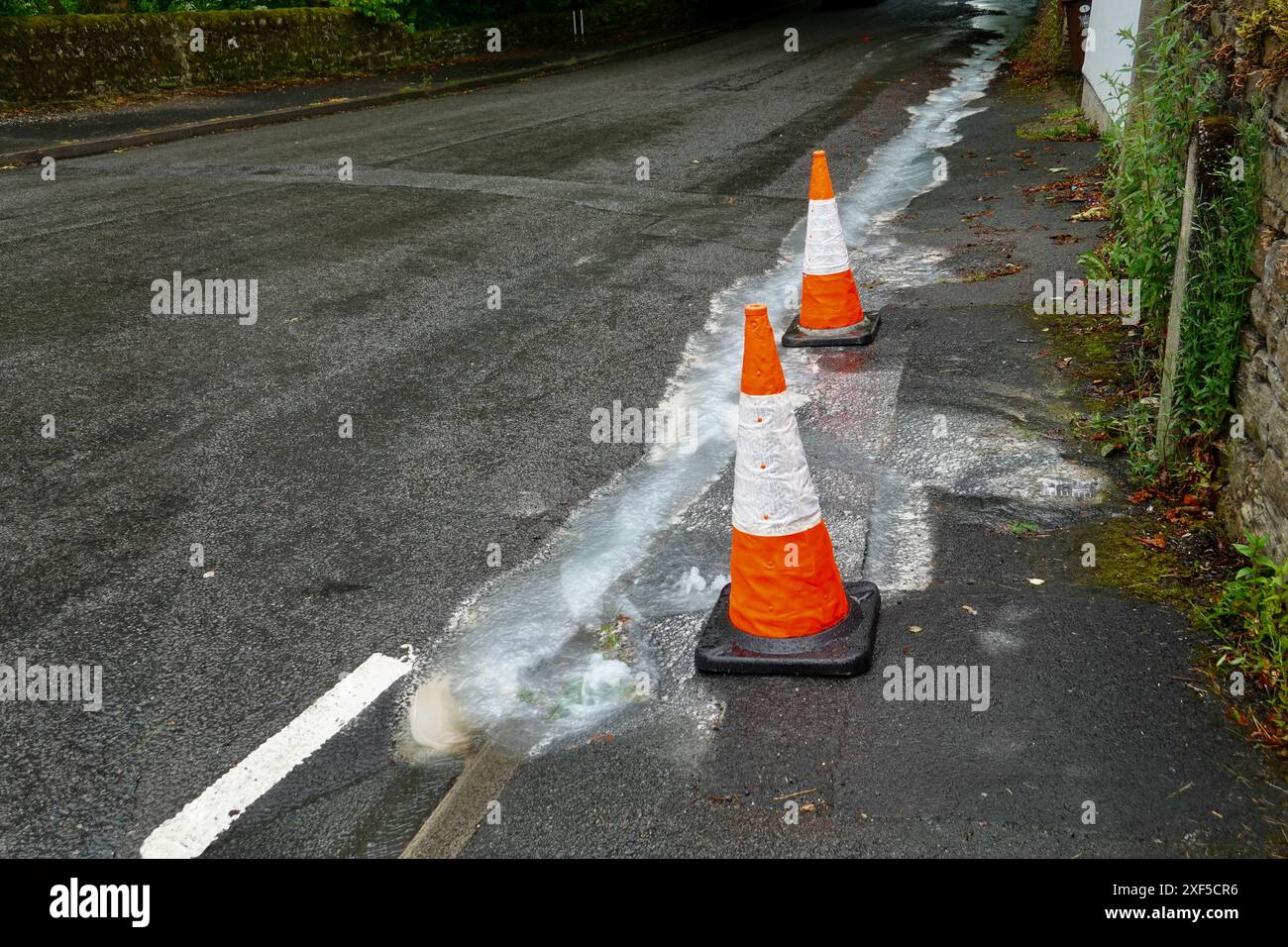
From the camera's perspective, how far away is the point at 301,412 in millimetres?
5480

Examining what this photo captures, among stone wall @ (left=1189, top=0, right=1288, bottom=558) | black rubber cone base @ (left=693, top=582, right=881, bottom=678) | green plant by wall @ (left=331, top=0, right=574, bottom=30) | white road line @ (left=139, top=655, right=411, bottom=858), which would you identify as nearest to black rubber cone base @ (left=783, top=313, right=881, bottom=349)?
stone wall @ (left=1189, top=0, right=1288, bottom=558)

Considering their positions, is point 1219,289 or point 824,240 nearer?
point 1219,289

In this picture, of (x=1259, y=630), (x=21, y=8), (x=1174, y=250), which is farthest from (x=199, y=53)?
(x=1259, y=630)

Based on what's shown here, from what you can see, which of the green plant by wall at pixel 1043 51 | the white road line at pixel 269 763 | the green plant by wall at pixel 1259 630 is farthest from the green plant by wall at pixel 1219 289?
the green plant by wall at pixel 1043 51

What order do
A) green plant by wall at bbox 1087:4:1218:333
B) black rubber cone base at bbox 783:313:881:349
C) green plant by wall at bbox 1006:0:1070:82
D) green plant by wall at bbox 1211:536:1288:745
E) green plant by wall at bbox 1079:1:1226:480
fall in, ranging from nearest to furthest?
1. green plant by wall at bbox 1211:536:1288:745
2. green plant by wall at bbox 1079:1:1226:480
3. green plant by wall at bbox 1087:4:1218:333
4. black rubber cone base at bbox 783:313:881:349
5. green plant by wall at bbox 1006:0:1070:82

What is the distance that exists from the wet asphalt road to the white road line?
5 centimetres

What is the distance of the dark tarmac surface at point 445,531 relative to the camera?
2.84 m

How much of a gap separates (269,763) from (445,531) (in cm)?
145

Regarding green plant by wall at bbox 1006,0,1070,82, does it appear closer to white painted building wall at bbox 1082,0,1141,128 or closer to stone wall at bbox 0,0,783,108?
white painted building wall at bbox 1082,0,1141,128

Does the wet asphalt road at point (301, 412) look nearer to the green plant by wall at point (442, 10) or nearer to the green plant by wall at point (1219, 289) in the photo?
the green plant by wall at point (1219, 289)

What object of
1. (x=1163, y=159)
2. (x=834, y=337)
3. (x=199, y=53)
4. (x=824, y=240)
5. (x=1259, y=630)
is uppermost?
(x=199, y=53)

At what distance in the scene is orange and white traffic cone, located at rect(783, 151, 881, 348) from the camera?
20.2 ft

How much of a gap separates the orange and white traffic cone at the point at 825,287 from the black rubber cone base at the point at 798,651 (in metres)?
2.89

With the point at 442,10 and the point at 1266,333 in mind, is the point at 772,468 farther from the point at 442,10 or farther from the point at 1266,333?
the point at 442,10
